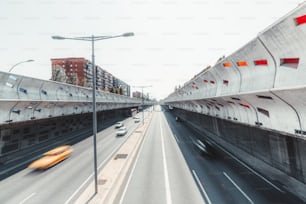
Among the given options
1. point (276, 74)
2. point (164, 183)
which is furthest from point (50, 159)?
point (276, 74)

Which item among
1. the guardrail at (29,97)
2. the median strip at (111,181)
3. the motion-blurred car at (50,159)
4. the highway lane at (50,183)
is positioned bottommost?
the highway lane at (50,183)

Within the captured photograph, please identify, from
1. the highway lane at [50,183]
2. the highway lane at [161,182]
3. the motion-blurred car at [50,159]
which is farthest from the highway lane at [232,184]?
the motion-blurred car at [50,159]

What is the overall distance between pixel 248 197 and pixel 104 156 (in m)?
14.7

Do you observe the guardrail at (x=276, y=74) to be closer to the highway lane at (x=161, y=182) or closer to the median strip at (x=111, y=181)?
the highway lane at (x=161, y=182)

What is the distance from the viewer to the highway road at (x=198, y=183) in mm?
9055

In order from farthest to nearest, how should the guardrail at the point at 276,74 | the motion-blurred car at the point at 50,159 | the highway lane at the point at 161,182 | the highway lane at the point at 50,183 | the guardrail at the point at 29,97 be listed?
the motion-blurred car at the point at 50,159 < the guardrail at the point at 29,97 < the highway lane at the point at 50,183 < the highway lane at the point at 161,182 < the guardrail at the point at 276,74

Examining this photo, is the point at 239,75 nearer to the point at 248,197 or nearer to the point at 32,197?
the point at 248,197

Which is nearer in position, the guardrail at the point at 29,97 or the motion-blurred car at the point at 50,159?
the guardrail at the point at 29,97

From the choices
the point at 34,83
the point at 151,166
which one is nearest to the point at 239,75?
the point at 151,166

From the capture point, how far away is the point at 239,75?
927 centimetres

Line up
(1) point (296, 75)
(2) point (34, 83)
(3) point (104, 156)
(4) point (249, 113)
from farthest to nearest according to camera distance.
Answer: (3) point (104, 156)
(2) point (34, 83)
(4) point (249, 113)
(1) point (296, 75)

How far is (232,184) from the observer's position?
35.1 feet

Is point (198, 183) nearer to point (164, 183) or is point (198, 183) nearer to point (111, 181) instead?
point (164, 183)

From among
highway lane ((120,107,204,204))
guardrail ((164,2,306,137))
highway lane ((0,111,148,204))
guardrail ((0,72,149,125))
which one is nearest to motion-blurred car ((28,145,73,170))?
highway lane ((0,111,148,204))
